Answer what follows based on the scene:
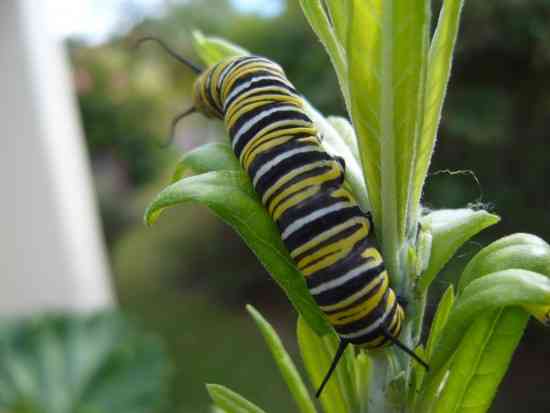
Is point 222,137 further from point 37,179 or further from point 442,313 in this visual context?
point 442,313

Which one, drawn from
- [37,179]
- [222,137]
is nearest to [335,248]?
[222,137]

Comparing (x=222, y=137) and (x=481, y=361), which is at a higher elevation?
(x=222, y=137)

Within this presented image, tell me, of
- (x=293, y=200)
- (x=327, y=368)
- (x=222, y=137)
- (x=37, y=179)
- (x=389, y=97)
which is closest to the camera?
(x=389, y=97)

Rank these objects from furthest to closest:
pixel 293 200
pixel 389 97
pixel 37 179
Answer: pixel 37 179
pixel 293 200
pixel 389 97

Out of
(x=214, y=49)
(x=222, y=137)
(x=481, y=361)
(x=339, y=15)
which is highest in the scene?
(x=222, y=137)

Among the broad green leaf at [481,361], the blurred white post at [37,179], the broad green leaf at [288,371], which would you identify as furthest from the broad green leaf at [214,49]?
the blurred white post at [37,179]

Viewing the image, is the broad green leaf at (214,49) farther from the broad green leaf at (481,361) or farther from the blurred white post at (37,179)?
the blurred white post at (37,179)

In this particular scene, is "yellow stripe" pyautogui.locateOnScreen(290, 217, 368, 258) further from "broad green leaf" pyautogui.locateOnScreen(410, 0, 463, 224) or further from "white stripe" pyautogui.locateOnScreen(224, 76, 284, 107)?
"white stripe" pyautogui.locateOnScreen(224, 76, 284, 107)

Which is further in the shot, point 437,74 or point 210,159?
point 210,159
